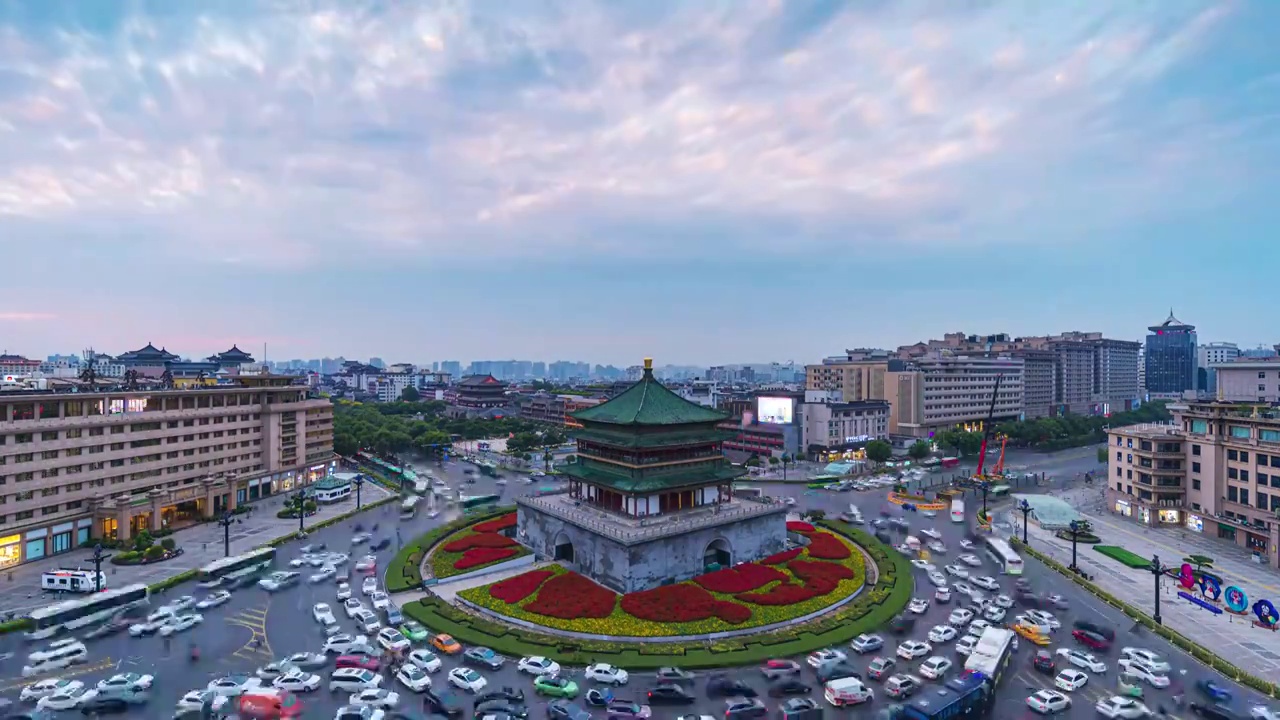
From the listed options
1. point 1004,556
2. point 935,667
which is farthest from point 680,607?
point 1004,556

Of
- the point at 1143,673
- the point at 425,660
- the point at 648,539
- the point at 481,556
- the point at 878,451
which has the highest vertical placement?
the point at 648,539

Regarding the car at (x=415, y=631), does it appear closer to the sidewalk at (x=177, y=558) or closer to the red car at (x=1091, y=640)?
the sidewalk at (x=177, y=558)

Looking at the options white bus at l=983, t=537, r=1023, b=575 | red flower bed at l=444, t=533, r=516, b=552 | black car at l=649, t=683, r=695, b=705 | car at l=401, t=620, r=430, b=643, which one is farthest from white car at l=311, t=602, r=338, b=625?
white bus at l=983, t=537, r=1023, b=575

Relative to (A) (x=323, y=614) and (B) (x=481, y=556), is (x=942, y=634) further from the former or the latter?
(A) (x=323, y=614)

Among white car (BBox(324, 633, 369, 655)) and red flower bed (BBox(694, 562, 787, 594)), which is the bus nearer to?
white car (BBox(324, 633, 369, 655))

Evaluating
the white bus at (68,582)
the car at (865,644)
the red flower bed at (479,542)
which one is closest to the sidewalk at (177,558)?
the white bus at (68,582)
